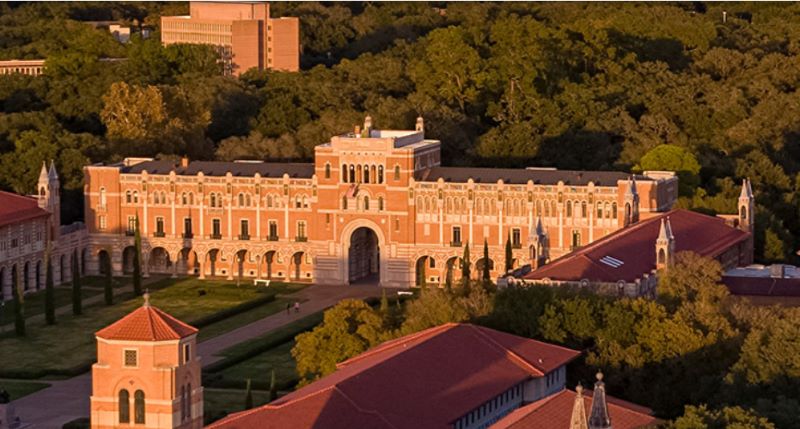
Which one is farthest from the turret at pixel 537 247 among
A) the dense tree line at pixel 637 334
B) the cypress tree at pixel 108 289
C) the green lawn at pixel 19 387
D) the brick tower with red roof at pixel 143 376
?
the brick tower with red roof at pixel 143 376

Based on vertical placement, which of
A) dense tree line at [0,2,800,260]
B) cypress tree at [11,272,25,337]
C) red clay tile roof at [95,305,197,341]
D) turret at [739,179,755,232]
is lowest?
cypress tree at [11,272,25,337]

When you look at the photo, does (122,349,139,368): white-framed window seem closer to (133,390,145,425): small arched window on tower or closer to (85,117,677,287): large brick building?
(133,390,145,425): small arched window on tower

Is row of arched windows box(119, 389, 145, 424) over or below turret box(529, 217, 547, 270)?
below

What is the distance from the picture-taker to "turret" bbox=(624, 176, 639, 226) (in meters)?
→ 105

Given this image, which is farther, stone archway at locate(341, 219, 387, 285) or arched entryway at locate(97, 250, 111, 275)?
arched entryway at locate(97, 250, 111, 275)

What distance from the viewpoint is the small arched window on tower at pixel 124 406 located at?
63.6 metres

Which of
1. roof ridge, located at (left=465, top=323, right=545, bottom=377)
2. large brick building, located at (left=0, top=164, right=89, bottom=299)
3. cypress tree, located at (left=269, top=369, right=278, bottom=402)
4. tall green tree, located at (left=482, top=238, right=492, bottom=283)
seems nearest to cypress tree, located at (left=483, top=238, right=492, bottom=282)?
tall green tree, located at (left=482, top=238, right=492, bottom=283)

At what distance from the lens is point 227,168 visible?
115 meters

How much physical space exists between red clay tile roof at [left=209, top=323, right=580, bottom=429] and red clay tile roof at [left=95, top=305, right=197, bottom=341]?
2.56 m

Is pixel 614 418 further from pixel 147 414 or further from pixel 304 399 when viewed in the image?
pixel 147 414

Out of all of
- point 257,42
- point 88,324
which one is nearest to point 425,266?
point 88,324

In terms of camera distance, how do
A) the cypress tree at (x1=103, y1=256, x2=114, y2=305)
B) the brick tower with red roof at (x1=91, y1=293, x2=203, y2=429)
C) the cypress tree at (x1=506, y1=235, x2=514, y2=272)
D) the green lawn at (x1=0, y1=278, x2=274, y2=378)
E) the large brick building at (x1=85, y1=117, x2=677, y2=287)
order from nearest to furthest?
the brick tower with red roof at (x1=91, y1=293, x2=203, y2=429), the green lawn at (x1=0, y1=278, x2=274, y2=378), the cypress tree at (x1=506, y1=235, x2=514, y2=272), the cypress tree at (x1=103, y1=256, x2=114, y2=305), the large brick building at (x1=85, y1=117, x2=677, y2=287)

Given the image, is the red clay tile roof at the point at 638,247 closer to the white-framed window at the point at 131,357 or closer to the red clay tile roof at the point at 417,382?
the red clay tile roof at the point at 417,382

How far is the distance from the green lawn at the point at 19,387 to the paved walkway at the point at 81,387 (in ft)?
1.17
